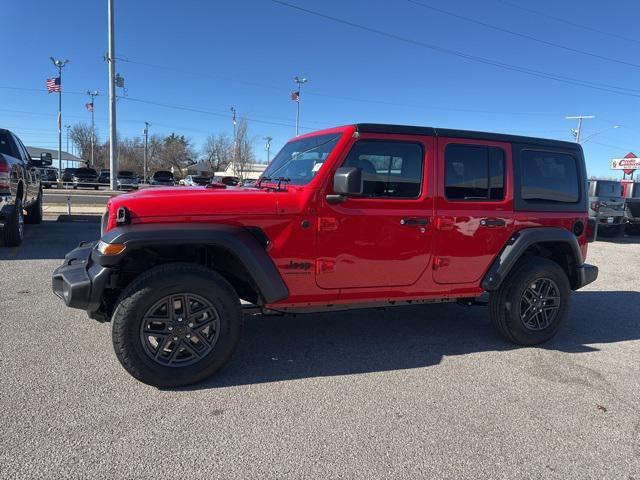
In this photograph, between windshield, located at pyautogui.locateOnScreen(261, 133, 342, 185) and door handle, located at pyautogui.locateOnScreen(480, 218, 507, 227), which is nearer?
windshield, located at pyautogui.locateOnScreen(261, 133, 342, 185)

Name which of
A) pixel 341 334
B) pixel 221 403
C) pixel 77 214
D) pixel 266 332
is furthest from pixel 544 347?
pixel 77 214

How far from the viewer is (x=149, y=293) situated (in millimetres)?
3238

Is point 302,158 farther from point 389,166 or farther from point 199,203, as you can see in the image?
point 199,203

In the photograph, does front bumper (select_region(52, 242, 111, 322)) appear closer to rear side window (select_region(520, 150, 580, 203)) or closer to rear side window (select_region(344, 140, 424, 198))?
rear side window (select_region(344, 140, 424, 198))

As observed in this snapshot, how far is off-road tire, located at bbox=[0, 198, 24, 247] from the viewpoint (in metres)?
7.86

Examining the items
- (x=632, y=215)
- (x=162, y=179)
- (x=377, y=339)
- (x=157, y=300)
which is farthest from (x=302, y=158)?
(x=162, y=179)

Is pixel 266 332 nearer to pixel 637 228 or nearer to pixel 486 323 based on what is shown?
pixel 486 323

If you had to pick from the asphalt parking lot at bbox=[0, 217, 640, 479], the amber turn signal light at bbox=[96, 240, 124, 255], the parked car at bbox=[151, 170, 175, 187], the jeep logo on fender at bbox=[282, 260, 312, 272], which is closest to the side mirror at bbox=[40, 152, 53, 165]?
the asphalt parking lot at bbox=[0, 217, 640, 479]

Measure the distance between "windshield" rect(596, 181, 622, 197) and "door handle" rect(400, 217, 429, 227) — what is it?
1361cm

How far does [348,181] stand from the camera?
3.41 meters

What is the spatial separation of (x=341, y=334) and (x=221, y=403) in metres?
1.71

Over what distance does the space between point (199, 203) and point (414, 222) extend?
67.9 inches

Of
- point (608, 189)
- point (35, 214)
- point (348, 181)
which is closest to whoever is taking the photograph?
point (348, 181)

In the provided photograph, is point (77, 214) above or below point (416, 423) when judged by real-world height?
above
